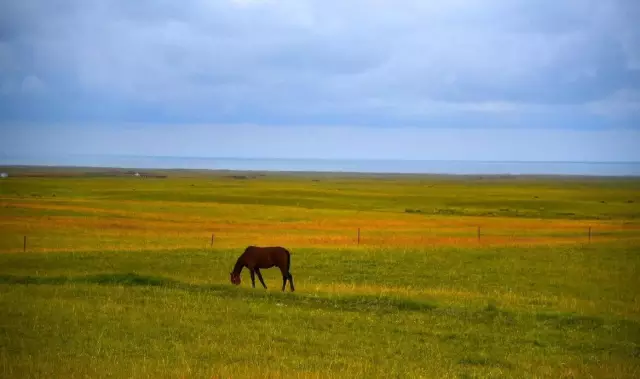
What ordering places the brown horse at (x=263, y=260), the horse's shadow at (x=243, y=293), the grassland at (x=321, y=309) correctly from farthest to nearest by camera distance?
1. the brown horse at (x=263, y=260)
2. the horse's shadow at (x=243, y=293)
3. the grassland at (x=321, y=309)

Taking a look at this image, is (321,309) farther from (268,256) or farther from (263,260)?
(263,260)

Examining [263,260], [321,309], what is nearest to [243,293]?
[263,260]

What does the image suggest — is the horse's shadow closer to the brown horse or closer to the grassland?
the grassland

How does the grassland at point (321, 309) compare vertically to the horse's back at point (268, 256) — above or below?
below

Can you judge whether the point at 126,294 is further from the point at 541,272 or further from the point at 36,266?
the point at 541,272

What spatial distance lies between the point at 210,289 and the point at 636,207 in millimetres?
81409

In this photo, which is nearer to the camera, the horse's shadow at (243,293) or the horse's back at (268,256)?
the horse's shadow at (243,293)

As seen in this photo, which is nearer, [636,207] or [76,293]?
[76,293]

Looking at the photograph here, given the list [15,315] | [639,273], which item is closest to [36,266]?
[15,315]

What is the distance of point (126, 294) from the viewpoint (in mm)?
21156

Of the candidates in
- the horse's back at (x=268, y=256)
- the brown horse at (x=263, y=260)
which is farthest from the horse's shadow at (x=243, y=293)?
the horse's back at (x=268, y=256)

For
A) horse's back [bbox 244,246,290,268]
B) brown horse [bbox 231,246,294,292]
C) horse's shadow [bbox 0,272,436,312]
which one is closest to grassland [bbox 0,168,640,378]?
horse's shadow [bbox 0,272,436,312]

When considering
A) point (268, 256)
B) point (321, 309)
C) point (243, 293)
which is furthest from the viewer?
point (268, 256)

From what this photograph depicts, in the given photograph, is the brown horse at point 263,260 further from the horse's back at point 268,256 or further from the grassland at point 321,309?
the grassland at point 321,309
